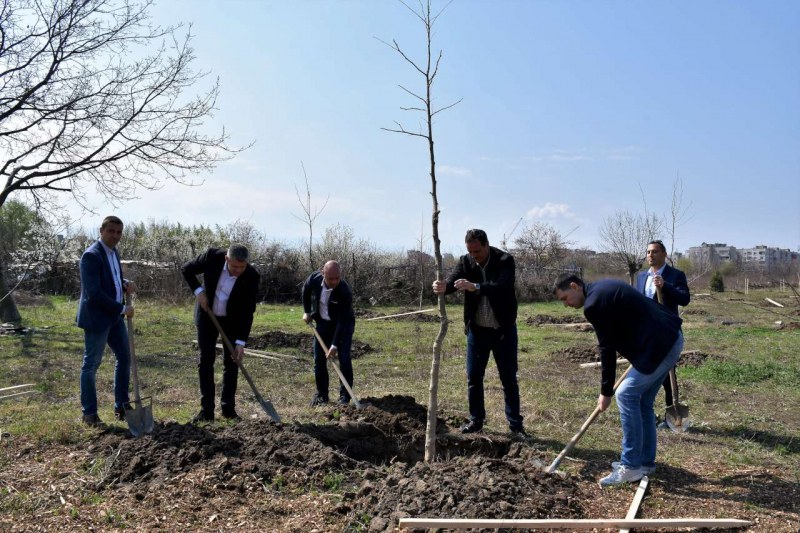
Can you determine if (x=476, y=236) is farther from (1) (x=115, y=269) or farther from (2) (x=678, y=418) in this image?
(1) (x=115, y=269)

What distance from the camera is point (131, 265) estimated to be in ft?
70.8

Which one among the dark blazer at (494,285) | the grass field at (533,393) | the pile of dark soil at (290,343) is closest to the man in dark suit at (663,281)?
the grass field at (533,393)

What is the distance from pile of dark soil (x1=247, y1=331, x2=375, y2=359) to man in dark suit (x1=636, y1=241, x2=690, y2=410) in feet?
20.0

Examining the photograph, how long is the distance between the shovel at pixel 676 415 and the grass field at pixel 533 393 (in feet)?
0.33

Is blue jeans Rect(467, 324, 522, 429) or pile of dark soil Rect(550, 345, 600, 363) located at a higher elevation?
blue jeans Rect(467, 324, 522, 429)

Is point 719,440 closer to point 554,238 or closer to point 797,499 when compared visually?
point 797,499

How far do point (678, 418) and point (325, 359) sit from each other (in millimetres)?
3805

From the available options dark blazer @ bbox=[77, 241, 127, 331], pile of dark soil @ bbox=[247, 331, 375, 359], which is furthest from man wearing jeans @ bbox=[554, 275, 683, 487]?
pile of dark soil @ bbox=[247, 331, 375, 359]

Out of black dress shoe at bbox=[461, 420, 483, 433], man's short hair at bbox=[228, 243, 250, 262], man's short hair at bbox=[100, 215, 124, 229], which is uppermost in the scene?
man's short hair at bbox=[100, 215, 124, 229]

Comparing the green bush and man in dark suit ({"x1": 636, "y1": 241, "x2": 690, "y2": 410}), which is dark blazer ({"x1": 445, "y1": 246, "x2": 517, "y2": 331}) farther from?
the green bush

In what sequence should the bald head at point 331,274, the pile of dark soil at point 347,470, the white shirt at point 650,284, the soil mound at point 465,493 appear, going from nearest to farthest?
the soil mound at point 465,493
the pile of dark soil at point 347,470
the white shirt at point 650,284
the bald head at point 331,274

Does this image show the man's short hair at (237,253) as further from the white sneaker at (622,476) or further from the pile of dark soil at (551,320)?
the pile of dark soil at (551,320)

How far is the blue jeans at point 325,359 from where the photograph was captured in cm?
686

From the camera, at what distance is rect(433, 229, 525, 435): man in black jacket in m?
5.35
